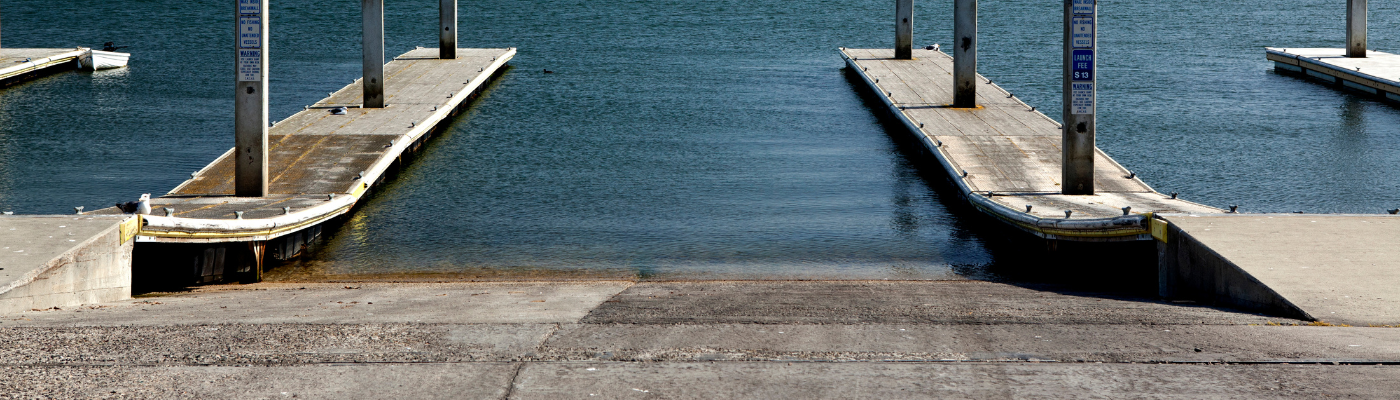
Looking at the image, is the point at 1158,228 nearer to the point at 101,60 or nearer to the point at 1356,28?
the point at 1356,28

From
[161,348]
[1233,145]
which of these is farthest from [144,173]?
[1233,145]

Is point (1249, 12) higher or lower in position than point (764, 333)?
higher

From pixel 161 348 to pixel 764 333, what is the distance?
374 cm

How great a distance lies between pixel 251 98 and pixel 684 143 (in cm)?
1117

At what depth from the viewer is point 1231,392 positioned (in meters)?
6.67

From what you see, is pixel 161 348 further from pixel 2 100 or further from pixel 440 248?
pixel 2 100

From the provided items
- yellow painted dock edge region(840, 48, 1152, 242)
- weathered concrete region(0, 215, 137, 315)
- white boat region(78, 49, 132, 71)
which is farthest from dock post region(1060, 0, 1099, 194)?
white boat region(78, 49, 132, 71)

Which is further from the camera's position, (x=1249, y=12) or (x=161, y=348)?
(x=1249, y=12)

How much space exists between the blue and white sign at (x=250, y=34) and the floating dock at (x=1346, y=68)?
88.3 ft

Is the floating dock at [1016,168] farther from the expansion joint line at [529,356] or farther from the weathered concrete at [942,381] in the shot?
the expansion joint line at [529,356]

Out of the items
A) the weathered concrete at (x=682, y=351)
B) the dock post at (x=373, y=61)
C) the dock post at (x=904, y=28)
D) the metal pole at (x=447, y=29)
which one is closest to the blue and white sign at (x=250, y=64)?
the weathered concrete at (x=682, y=351)

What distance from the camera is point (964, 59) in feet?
82.9

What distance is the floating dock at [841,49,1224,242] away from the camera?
1422 centimetres

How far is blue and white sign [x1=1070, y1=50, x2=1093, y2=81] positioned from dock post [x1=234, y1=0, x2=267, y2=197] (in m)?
10.0
